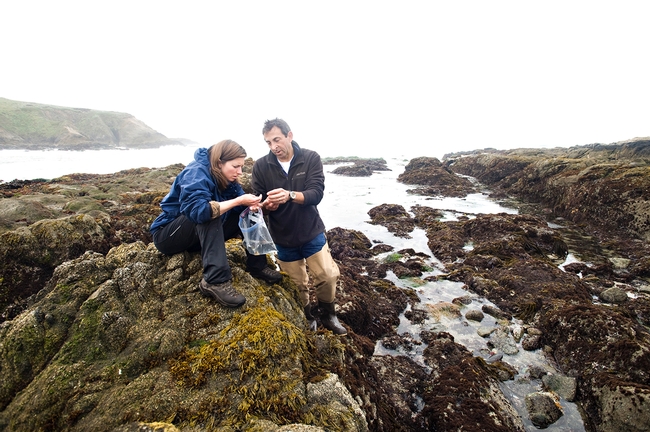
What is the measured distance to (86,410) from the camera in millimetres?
2598

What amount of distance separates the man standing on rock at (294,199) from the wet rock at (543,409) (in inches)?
142

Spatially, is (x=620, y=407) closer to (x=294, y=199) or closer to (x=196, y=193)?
(x=294, y=199)

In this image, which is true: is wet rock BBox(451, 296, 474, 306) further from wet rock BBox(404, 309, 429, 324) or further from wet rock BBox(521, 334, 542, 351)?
wet rock BBox(521, 334, 542, 351)

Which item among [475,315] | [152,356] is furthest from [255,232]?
[475,315]

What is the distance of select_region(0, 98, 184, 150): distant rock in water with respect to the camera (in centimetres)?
7331

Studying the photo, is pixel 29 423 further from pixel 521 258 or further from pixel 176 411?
pixel 521 258

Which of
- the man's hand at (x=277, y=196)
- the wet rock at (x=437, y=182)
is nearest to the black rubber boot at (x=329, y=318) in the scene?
the man's hand at (x=277, y=196)

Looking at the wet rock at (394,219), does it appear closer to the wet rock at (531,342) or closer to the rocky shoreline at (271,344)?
the rocky shoreline at (271,344)

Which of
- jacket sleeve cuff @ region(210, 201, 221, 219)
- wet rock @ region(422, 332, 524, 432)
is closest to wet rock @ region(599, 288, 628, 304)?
wet rock @ region(422, 332, 524, 432)

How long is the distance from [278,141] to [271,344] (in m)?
2.88

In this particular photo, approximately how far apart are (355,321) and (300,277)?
2.06 m

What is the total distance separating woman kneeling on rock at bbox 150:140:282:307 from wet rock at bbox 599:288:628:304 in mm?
8547

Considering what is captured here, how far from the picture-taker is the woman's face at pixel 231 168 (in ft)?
13.2

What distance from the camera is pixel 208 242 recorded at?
12.3 feet
